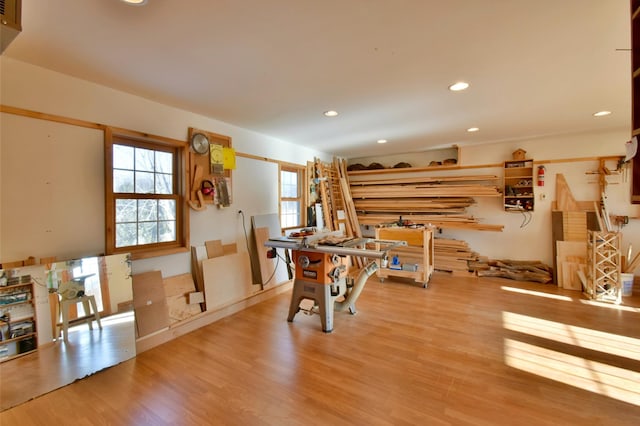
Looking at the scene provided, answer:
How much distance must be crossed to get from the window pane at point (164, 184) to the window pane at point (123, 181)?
0.29 metres

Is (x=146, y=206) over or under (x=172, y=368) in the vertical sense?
over

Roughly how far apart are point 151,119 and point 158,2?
1.71 meters

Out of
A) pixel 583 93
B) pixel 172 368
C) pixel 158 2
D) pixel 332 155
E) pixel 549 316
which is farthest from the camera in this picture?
pixel 332 155

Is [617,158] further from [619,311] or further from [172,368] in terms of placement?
[172,368]

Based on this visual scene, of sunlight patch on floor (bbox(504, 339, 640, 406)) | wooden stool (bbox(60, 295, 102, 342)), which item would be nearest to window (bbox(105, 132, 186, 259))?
wooden stool (bbox(60, 295, 102, 342))

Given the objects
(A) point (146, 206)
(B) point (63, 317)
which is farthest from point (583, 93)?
(B) point (63, 317)

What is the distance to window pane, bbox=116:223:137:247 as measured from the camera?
111 inches

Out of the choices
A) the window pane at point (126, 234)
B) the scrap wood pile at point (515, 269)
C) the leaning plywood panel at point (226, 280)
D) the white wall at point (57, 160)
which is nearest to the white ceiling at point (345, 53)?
the white wall at point (57, 160)

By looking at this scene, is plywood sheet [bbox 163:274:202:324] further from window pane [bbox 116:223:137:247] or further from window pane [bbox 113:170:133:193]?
window pane [bbox 113:170:133:193]

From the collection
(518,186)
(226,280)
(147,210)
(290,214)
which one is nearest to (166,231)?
(147,210)

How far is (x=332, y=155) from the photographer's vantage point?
640cm

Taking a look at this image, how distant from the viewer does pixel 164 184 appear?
3238mm

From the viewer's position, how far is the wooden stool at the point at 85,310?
230cm

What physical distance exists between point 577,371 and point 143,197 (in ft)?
14.4
